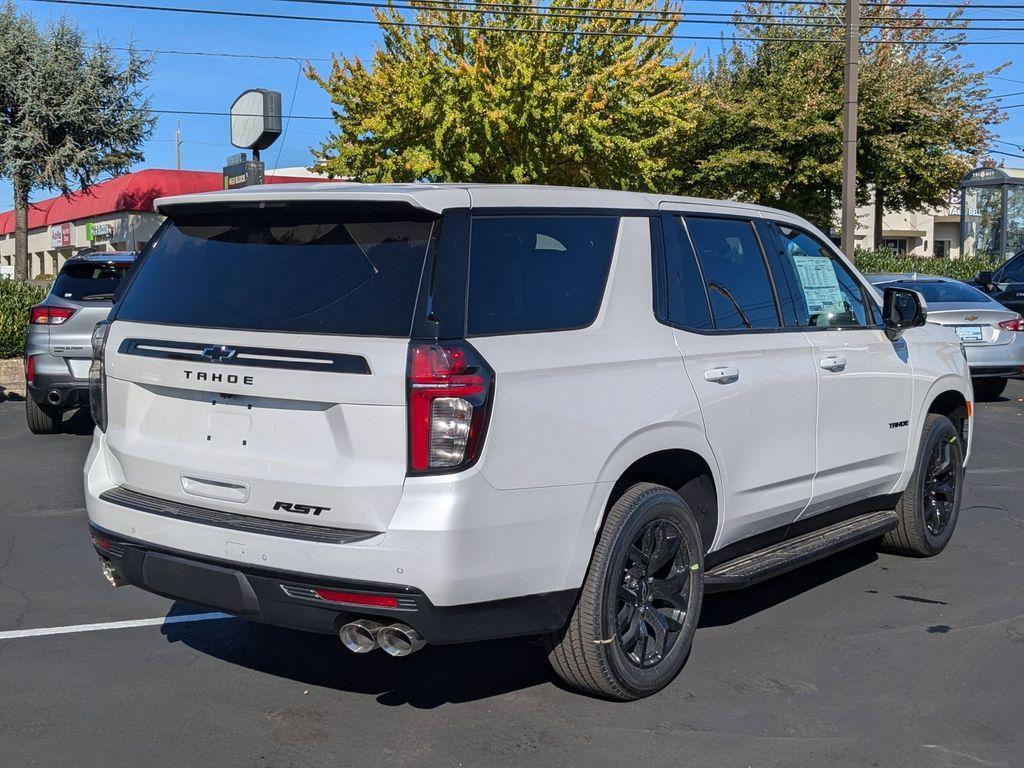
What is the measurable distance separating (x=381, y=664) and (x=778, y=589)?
2.32 m

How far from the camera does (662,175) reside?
29.4m

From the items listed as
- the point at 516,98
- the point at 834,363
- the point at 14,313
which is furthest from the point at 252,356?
the point at 516,98

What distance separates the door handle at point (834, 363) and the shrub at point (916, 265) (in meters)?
23.6

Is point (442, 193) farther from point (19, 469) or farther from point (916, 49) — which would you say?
point (916, 49)

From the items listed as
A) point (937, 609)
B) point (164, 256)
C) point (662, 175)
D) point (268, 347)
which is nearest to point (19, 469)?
point (164, 256)

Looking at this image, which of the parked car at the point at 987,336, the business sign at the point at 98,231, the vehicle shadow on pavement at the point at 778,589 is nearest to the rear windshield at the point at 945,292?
the parked car at the point at 987,336

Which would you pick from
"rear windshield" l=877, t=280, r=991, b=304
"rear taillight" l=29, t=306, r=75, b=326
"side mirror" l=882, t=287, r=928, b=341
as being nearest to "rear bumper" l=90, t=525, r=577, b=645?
"side mirror" l=882, t=287, r=928, b=341

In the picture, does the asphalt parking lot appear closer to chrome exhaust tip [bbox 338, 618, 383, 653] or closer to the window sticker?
chrome exhaust tip [bbox 338, 618, 383, 653]

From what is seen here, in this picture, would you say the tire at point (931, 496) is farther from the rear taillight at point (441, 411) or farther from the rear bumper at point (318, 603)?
the rear taillight at point (441, 411)

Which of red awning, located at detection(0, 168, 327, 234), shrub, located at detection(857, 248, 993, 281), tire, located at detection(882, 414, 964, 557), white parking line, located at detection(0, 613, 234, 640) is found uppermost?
red awning, located at detection(0, 168, 327, 234)

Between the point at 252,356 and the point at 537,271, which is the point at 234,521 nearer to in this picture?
the point at 252,356

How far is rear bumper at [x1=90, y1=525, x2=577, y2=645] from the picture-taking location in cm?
371

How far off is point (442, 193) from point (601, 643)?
169 cm

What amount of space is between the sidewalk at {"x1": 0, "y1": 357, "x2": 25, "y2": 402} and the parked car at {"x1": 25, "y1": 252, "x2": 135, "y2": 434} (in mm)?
4589
